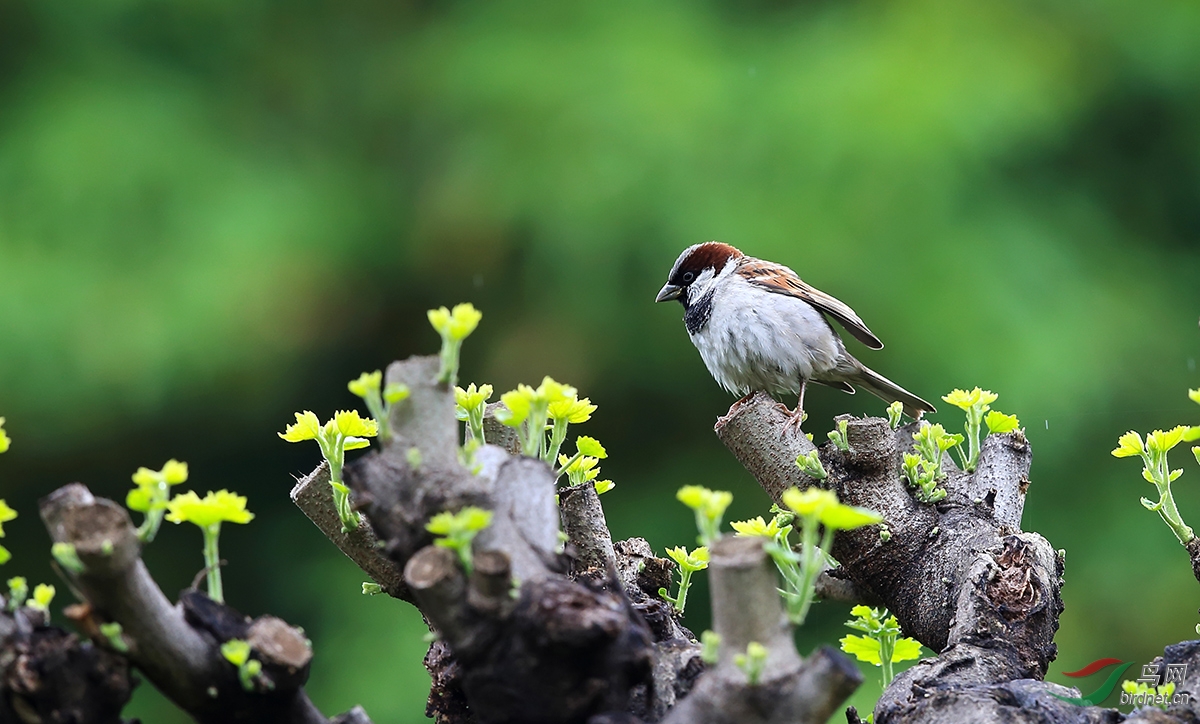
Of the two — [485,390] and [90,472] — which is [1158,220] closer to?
[485,390]

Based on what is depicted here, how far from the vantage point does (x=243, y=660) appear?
666 millimetres

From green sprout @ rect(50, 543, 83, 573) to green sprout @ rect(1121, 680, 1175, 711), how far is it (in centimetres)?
77

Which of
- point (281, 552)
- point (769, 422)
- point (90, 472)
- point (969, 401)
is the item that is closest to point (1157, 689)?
point (969, 401)

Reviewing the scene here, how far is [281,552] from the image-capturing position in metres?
3.35

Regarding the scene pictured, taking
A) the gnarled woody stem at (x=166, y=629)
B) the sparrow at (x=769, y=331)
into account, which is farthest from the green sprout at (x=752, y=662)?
the sparrow at (x=769, y=331)

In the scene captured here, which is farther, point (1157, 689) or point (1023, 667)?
point (1023, 667)

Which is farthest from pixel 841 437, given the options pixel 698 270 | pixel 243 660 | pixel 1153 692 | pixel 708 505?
pixel 698 270

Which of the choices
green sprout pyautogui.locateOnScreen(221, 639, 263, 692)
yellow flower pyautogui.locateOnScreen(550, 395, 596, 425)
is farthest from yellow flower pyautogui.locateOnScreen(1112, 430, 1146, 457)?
green sprout pyautogui.locateOnScreen(221, 639, 263, 692)

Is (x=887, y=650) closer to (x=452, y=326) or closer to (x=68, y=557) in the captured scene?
(x=452, y=326)

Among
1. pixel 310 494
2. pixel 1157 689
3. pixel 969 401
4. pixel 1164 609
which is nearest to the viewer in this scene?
pixel 1157 689

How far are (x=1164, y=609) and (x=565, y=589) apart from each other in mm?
2859

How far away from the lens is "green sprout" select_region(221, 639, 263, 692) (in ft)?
2.17

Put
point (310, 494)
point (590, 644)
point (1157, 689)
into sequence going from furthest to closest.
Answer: point (310, 494), point (1157, 689), point (590, 644)

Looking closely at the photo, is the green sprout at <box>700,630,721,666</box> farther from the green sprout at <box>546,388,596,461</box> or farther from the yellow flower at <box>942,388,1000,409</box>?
the yellow flower at <box>942,388,1000,409</box>
